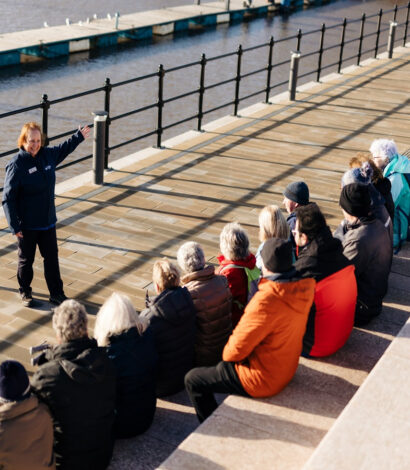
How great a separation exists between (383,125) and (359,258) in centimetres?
721

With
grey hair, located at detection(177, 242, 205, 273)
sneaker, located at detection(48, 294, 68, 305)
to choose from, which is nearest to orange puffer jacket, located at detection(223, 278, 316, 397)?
grey hair, located at detection(177, 242, 205, 273)

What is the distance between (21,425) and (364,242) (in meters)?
2.70

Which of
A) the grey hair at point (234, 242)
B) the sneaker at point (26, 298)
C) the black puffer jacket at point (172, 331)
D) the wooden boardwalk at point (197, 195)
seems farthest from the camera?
the wooden boardwalk at point (197, 195)

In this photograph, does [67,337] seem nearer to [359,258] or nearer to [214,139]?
[359,258]

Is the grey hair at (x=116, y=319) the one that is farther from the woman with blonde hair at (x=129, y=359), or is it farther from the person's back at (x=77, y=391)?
the person's back at (x=77, y=391)

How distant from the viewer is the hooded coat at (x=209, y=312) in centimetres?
478

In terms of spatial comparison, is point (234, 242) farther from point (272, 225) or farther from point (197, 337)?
point (197, 337)

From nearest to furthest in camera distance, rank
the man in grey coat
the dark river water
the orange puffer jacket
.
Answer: the orange puffer jacket, the man in grey coat, the dark river water

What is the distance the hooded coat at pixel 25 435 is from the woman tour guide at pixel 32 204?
2.30 meters

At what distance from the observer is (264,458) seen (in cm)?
399

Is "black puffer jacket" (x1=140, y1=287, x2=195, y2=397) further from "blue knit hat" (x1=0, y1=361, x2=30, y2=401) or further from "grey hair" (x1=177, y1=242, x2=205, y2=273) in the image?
"blue knit hat" (x1=0, y1=361, x2=30, y2=401)

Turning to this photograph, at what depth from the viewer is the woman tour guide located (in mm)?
5715

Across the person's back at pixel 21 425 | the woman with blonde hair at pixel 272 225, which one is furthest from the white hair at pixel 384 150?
the person's back at pixel 21 425

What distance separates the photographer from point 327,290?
4742 millimetres
